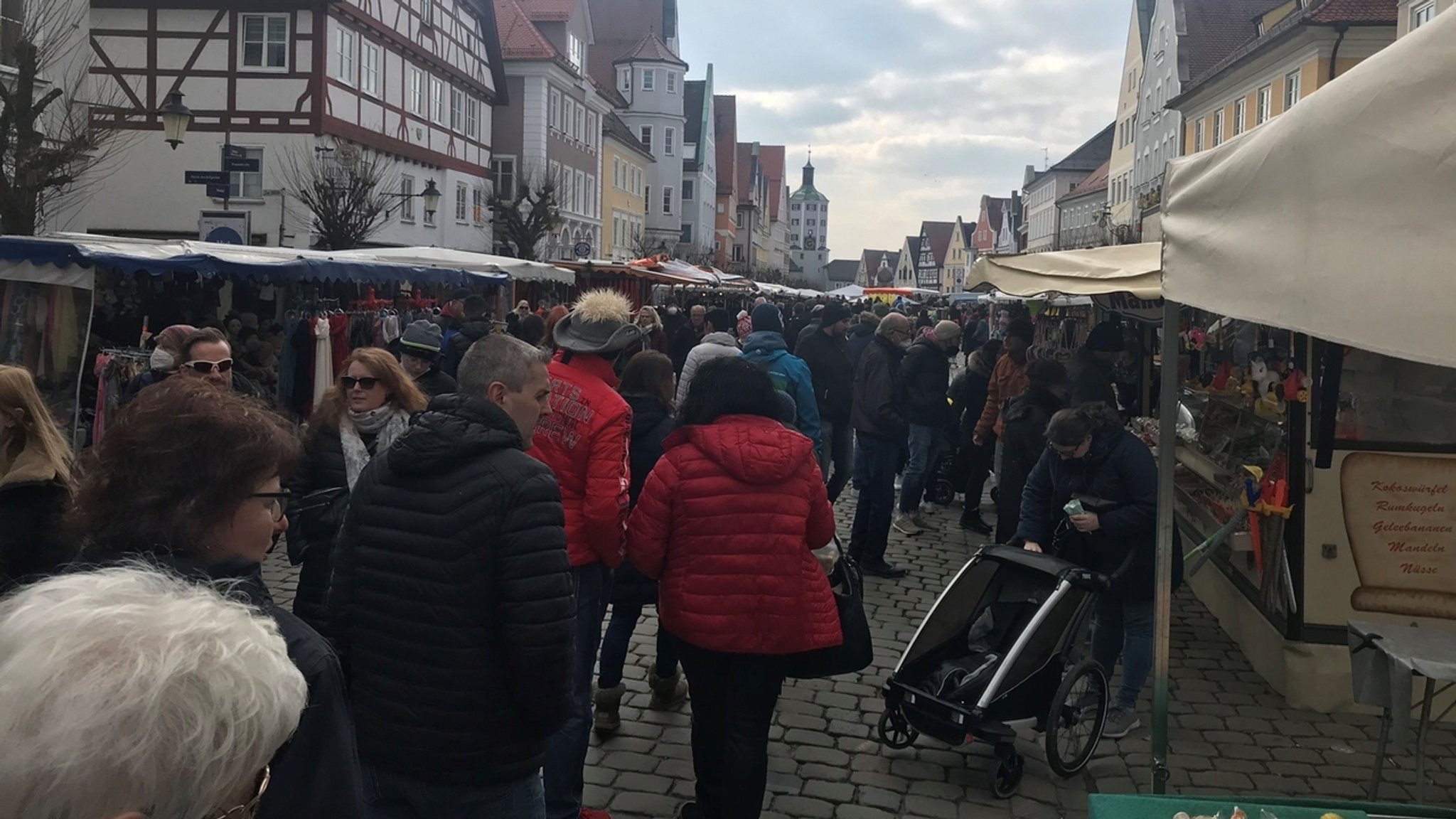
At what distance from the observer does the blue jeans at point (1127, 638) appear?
218 inches

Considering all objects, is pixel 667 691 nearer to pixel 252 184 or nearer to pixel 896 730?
pixel 896 730

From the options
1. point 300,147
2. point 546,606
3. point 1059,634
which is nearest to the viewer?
point 546,606

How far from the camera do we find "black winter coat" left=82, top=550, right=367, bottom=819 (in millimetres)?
1773

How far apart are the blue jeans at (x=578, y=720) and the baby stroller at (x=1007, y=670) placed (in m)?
1.50

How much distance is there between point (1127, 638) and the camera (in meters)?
5.69

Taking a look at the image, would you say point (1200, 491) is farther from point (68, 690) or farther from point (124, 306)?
point (124, 306)

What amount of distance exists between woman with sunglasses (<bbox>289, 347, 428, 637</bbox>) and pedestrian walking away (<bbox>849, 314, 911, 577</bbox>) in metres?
4.71

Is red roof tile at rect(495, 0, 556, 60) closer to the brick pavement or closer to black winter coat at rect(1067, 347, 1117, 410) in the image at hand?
black winter coat at rect(1067, 347, 1117, 410)

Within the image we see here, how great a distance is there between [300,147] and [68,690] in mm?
25715

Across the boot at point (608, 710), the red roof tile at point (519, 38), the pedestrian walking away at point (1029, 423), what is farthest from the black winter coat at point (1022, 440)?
the red roof tile at point (519, 38)

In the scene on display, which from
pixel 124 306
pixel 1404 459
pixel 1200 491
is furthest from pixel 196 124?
pixel 1404 459

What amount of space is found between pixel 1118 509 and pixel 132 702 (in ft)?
15.8

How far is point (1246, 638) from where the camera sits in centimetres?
679

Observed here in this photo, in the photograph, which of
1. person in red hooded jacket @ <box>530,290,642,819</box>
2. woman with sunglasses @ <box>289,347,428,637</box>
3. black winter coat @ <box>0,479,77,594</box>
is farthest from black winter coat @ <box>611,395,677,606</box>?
black winter coat @ <box>0,479,77,594</box>
